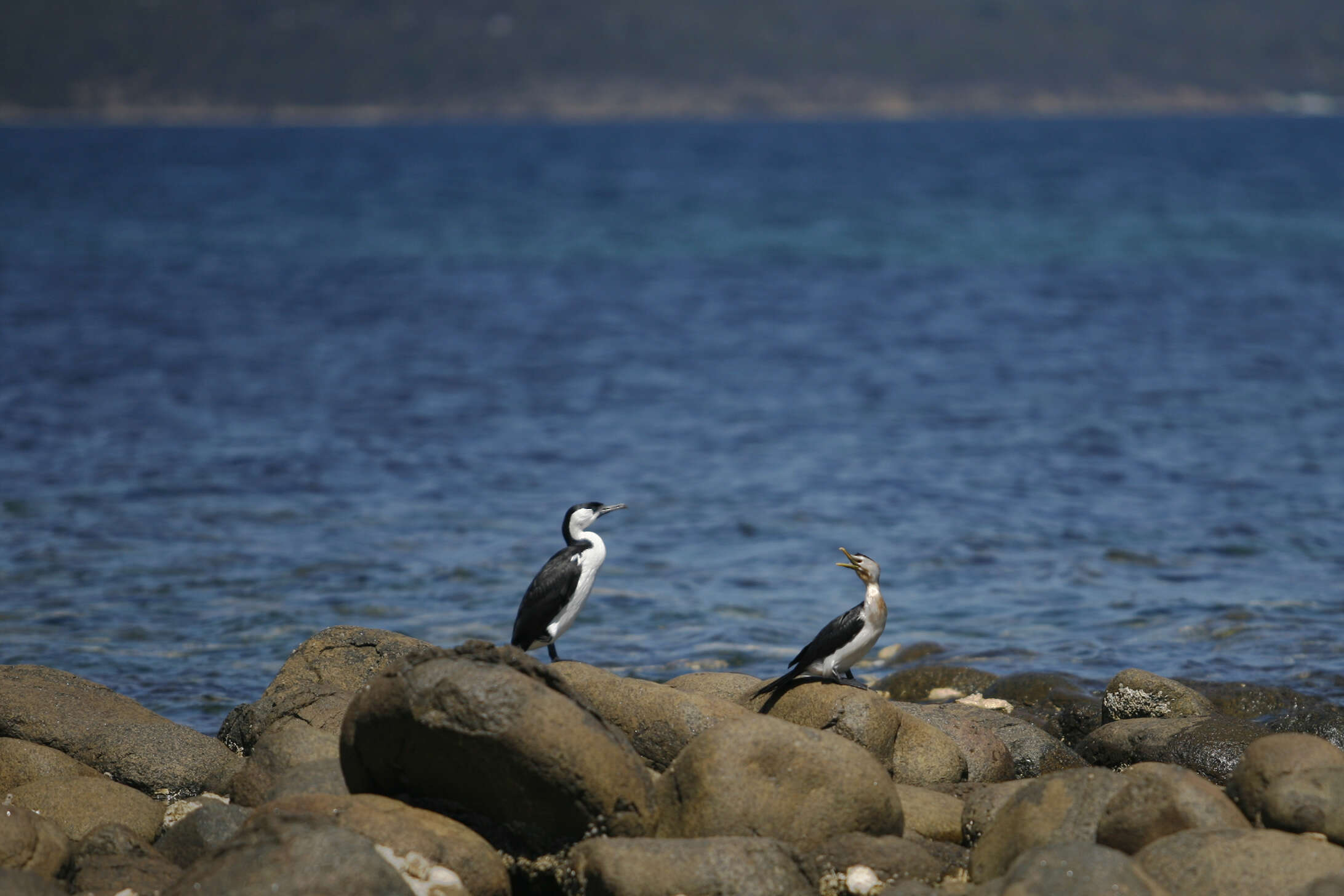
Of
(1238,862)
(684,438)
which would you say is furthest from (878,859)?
(684,438)

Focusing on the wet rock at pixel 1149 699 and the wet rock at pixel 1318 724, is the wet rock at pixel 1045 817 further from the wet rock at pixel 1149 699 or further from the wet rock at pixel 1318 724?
the wet rock at pixel 1318 724

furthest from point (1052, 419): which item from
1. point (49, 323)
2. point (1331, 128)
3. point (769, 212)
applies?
point (1331, 128)

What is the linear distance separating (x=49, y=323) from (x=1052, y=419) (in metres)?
19.9

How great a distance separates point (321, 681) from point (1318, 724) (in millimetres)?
6280

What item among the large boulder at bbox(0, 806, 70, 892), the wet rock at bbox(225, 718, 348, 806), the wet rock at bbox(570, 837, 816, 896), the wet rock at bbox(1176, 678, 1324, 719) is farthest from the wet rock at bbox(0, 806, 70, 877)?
the wet rock at bbox(1176, 678, 1324, 719)

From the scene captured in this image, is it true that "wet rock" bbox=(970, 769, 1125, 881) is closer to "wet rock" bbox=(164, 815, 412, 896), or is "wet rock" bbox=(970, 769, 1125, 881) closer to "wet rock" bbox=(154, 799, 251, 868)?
"wet rock" bbox=(164, 815, 412, 896)

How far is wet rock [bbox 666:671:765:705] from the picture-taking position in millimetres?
8438

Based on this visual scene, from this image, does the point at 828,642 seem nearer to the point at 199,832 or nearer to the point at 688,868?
the point at 688,868

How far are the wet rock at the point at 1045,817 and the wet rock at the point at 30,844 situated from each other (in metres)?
4.37

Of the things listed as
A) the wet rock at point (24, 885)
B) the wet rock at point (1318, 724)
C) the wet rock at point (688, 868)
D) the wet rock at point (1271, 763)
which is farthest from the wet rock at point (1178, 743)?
the wet rock at point (24, 885)

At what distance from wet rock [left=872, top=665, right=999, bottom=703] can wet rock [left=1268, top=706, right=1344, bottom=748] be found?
6.77ft

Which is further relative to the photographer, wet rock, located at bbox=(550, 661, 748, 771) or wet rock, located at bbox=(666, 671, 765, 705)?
wet rock, located at bbox=(666, 671, 765, 705)

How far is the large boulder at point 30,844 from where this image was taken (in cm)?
627

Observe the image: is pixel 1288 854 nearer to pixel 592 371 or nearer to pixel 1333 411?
pixel 1333 411
